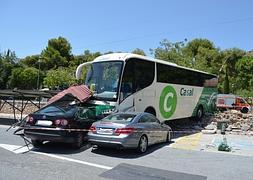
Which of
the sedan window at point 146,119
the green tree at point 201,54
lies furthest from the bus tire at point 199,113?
the green tree at point 201,54

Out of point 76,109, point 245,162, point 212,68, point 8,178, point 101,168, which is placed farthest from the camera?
point 212,68

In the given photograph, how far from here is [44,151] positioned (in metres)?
10.7

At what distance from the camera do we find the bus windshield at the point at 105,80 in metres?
13.9

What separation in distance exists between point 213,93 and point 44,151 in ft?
54.8

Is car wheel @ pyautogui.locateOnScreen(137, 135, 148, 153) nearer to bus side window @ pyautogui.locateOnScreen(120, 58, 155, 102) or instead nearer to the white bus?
the white bus

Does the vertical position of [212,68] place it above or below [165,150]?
above

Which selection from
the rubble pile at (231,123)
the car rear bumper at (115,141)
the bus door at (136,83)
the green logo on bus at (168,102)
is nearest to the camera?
the car rear bumper at (115,141)

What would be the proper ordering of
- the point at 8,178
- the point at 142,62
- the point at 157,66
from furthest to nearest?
the point at 157,66 < the point at 142,62 < the point at 8,178

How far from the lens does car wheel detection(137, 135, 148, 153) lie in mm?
10922

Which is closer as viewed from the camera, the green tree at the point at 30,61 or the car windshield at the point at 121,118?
the car windshield at the point at 121,118

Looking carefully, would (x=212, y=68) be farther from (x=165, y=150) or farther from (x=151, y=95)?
(x=165, y=150)

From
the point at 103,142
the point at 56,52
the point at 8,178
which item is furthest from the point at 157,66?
the point at 56,52

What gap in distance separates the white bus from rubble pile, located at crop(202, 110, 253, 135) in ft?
6.30

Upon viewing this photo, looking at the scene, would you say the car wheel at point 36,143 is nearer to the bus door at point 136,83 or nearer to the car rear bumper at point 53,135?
the car rear bumper at point 53,135
